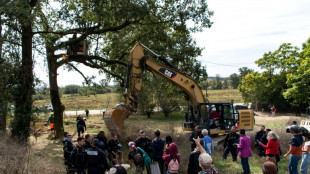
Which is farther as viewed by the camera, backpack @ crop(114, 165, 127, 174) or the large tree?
the large tree

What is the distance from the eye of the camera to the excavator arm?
12.9 m

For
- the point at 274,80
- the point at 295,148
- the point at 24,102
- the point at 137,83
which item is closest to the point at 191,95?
the point at 137,83

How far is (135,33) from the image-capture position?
20109 millimetres

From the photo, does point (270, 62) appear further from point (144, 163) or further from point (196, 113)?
point (144, 163)

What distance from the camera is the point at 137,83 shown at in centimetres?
1442

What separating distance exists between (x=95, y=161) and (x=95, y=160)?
1.0 inches

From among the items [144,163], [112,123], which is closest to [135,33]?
[112,123]

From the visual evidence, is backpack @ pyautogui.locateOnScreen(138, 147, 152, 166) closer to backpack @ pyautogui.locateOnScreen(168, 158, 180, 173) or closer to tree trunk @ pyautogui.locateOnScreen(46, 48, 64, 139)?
backpack @ pyautogui.locateOnScreen(168, 158, 180, 173)

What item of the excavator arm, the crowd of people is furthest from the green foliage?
the crowd of people

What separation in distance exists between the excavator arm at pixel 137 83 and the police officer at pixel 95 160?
19.4 ft

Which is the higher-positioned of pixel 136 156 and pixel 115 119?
pixel 115 119

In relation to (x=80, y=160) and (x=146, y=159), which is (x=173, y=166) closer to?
(x=146, y=159)

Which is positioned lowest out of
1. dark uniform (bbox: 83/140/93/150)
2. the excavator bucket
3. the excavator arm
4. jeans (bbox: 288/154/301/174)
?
jeans (bbox: 288/154/301/174)

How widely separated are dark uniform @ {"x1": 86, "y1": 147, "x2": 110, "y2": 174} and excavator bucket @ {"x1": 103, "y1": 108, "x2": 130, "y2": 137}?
19.4 ft
